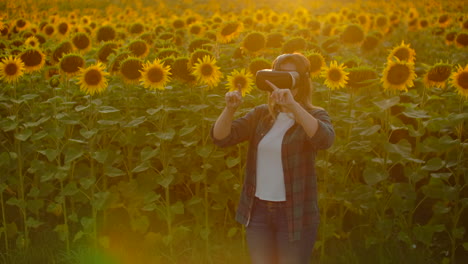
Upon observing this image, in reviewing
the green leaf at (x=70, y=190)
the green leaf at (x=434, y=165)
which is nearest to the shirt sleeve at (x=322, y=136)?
the green leaf at (x=434, y=165)

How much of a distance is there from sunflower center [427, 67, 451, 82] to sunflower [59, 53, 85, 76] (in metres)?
3.20

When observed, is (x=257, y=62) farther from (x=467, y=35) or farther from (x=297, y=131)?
(x=467, y=35)

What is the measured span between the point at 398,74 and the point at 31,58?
3.49 metres

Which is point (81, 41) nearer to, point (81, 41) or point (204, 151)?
point (81, 41)

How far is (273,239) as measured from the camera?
4156mm

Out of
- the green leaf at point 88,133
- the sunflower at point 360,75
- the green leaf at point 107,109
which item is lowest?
the green leaf at point 88,133

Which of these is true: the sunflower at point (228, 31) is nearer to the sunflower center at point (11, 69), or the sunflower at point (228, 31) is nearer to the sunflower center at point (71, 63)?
the sunflower center at point (71, 63)


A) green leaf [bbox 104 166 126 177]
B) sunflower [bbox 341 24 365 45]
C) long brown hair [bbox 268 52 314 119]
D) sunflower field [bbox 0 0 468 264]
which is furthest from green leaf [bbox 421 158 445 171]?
sunflower [bbox 341 24 365 45]

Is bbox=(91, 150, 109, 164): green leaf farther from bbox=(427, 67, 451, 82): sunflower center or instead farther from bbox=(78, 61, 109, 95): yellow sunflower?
bbox=(427, 67, 451, 82): sunflower center

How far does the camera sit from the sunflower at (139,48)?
6.56 m

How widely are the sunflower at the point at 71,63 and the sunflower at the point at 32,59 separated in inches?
19.2

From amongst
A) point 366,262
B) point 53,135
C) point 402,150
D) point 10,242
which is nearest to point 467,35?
point 402,150

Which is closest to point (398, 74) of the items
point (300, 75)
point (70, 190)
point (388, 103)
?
point (388, 103)

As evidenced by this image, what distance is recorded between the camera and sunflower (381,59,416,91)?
5.34 meters
